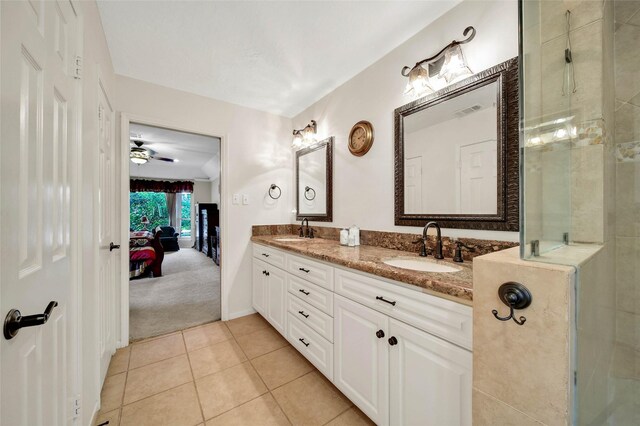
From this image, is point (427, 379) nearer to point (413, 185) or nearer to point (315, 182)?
point (413, 185)

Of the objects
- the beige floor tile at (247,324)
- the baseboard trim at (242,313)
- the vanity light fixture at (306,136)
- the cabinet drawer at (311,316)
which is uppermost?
the vanity light fixture at (306,136)

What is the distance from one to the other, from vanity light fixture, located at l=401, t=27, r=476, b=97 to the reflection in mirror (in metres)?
0.12

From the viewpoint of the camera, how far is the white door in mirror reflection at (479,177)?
50.9 inches

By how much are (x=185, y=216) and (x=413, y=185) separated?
853cm

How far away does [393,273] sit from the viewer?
110 centimetres

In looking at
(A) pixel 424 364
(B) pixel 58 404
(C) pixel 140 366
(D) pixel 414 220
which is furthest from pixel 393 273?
(C) pixel 140 366

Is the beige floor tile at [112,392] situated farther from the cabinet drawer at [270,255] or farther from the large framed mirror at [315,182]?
the large framed mirror at [315,182]

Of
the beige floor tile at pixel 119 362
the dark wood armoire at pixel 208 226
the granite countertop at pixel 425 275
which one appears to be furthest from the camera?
the dark wood armoire at pixel 208 226

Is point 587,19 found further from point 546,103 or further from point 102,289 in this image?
point 102,289

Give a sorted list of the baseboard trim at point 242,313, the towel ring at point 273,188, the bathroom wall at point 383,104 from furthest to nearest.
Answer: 1. the towel ring at point 273,188
2. the baseboard trim at point 242,313
3. the bathroom wall at point 383,104

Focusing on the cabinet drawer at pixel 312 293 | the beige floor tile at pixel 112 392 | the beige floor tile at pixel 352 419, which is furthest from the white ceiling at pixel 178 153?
the beige floor tile at pixel 352 419

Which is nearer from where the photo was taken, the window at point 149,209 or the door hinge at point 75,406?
the door hinge at point 75,406

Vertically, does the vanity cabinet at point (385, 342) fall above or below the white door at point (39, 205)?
below

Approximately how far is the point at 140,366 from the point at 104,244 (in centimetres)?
97
